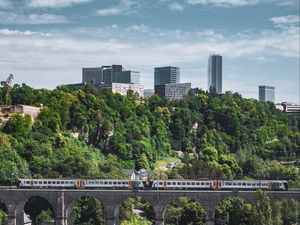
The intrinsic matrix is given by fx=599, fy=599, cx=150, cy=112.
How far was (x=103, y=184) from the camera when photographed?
52.7m

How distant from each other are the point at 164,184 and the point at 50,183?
10269mm

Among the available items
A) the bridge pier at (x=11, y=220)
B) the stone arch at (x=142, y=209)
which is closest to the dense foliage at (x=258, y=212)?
the stone arch at (x=142, y=209)

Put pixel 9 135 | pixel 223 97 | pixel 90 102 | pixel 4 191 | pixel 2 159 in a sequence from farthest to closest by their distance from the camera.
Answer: pixel 223 97, pixel 90 102, pixel 9 135, pixel 2 159, pixel 4 191

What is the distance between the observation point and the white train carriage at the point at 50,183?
5294cm

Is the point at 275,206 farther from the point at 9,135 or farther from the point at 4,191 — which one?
the point at 9,135

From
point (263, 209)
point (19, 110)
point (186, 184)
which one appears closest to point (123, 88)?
point (19, 110)

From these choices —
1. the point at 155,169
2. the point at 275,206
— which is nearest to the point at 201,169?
the point at 155,169

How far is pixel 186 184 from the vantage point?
169ft

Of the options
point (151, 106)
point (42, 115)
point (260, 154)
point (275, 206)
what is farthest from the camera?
point (151, 106)

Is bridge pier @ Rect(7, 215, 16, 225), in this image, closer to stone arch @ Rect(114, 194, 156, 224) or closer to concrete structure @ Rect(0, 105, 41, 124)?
stone arch @ Rect(114, 194, 156, 224)

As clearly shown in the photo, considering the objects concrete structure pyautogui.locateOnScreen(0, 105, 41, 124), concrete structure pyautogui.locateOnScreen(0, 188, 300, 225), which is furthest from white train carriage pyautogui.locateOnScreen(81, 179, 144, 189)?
concrete structure pyautogui.locateOnScreen(0, 105, 41, 124)

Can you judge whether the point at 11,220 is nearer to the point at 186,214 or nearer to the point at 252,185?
the point at 186,214

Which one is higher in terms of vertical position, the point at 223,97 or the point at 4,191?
the point at 223,97

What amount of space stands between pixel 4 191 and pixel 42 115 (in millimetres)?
29410
